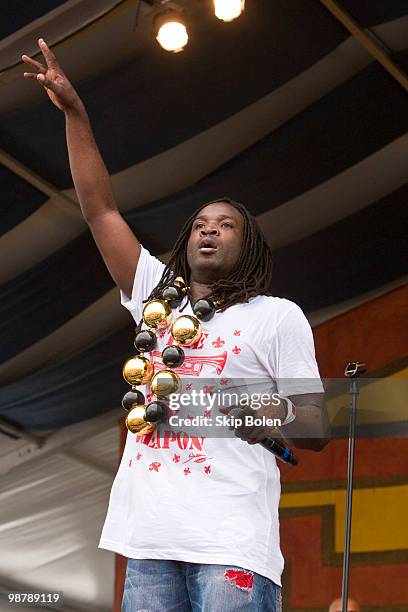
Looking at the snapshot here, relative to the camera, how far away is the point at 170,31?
3.94 m

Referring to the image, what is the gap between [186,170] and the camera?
467 centimetres

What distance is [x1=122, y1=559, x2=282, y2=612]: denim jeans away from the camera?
1.67 metres

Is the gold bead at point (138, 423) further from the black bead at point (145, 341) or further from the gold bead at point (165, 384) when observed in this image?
the black bead at point (145, 341)

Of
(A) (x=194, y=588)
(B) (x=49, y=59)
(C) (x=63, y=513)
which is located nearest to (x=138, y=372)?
(A) (x=194, y=588)

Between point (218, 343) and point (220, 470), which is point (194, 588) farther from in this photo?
point (218, 343)

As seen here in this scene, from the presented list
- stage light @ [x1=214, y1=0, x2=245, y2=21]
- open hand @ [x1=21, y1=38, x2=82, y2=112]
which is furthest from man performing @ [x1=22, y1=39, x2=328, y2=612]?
stage light @ [x1=214, y1=0, x2=245, y2=21]

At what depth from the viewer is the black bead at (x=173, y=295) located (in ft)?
6.60

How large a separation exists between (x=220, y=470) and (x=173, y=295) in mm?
392

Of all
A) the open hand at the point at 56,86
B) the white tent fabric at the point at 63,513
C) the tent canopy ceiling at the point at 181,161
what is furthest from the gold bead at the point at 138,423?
the white tent fabric at the point at 63,513

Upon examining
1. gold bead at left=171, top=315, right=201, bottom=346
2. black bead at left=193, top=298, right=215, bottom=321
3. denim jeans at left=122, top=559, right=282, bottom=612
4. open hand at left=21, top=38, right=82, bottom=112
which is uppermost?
open hand at left=21, top=38, right=82, bottom=112

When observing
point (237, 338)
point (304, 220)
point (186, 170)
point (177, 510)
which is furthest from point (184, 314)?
point (304, 220)

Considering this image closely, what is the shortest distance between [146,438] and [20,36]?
237 centimetres

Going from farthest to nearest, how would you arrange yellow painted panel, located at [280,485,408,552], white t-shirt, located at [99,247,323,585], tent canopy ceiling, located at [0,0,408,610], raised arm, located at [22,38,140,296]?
yellow painted panel, located at [280,485,408,552] → tent canopy ceiling, located at [0,0,408,610] → raised arm, located at [22,38,140,296] → white t-shirt, located at [99,247,323,585]

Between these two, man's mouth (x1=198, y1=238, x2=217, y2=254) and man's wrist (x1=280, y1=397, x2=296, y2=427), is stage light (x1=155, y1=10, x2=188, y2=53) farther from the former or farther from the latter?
man's wrist (x1=280, y1=397, x2=296, y2=427)
